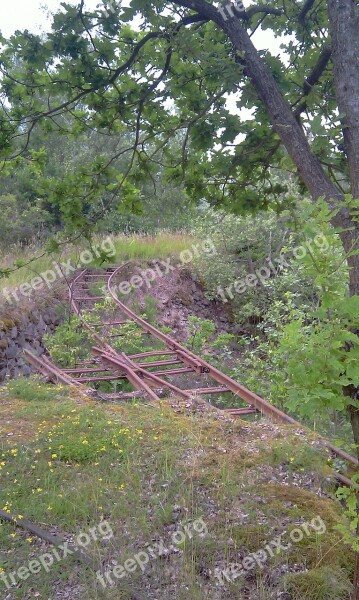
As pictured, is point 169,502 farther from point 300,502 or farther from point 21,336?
point 21,336

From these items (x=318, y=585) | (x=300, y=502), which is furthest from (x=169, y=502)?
(x=318, y=585)

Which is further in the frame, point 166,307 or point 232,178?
point 166,307

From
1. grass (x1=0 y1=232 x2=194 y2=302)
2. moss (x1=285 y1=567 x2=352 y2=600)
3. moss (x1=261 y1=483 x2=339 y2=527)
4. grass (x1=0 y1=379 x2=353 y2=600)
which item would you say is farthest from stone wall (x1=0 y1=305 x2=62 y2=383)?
moss (x1=285 y1=567 x2=352 y2=600)

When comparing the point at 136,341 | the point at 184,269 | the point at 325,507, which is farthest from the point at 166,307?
the point at 325,507

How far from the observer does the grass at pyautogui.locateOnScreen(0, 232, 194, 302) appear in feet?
46.1

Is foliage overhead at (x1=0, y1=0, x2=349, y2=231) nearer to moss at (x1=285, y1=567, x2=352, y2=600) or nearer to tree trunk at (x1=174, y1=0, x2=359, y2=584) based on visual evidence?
tree trunk at (x1=174, y1=0, x2=359, y2=584)

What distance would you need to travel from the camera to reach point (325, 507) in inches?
183

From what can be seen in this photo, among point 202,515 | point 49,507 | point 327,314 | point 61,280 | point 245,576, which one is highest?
point 61,280

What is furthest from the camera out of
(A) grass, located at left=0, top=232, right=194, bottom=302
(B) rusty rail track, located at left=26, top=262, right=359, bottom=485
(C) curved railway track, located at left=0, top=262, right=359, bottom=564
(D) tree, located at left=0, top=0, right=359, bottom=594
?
(A) grass, located at left=0, top=232, right=194, bottom=302

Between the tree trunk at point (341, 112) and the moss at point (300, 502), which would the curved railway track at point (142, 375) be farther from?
the tree trunk at point (341, 112)

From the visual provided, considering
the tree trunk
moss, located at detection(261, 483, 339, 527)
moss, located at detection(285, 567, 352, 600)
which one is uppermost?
the tree trunk

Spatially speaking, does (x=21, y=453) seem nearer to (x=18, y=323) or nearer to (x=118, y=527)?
(x=118, y=527)

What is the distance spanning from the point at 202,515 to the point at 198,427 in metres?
1.45

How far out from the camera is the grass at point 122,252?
14.1 m
